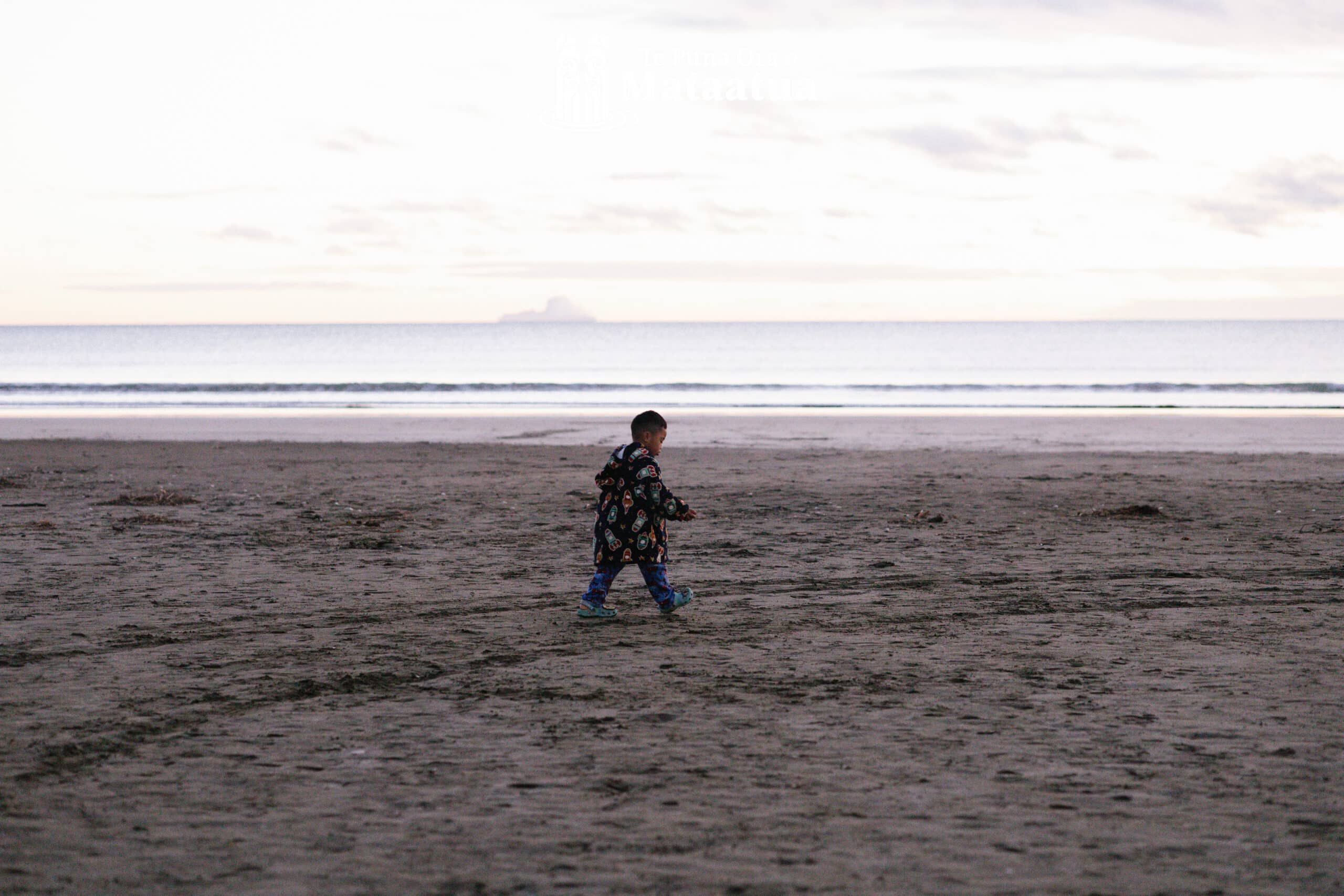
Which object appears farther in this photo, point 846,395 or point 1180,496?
point 846,395

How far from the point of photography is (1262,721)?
17.9 feet

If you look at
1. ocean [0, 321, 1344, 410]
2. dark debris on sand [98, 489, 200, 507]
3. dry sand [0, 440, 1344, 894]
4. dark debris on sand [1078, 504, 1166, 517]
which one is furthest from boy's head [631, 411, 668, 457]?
ocean [0, 321, 1344, 410]

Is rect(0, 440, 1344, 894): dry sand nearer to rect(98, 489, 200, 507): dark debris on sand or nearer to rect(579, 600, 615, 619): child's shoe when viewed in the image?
rect(579, 600, 615, 619): child's shoe

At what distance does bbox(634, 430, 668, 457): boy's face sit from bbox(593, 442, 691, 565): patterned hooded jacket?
4cm

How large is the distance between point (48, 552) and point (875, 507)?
7.45 m

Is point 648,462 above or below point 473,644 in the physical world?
above

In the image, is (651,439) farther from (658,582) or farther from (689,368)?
(689,368)

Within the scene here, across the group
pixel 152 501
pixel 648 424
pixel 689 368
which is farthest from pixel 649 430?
pixel 689 368

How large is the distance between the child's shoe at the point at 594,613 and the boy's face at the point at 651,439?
38.7 inches

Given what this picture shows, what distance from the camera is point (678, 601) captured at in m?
7.90

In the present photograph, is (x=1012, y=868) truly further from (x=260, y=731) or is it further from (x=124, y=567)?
(x=124, y=567)

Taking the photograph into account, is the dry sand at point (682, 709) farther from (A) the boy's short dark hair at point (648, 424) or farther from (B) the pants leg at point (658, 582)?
(A) the boy's short dark hair at point (648, 424)

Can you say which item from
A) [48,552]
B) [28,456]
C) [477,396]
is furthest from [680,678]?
[477,396]

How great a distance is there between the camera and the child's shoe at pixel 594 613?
7.68 m
